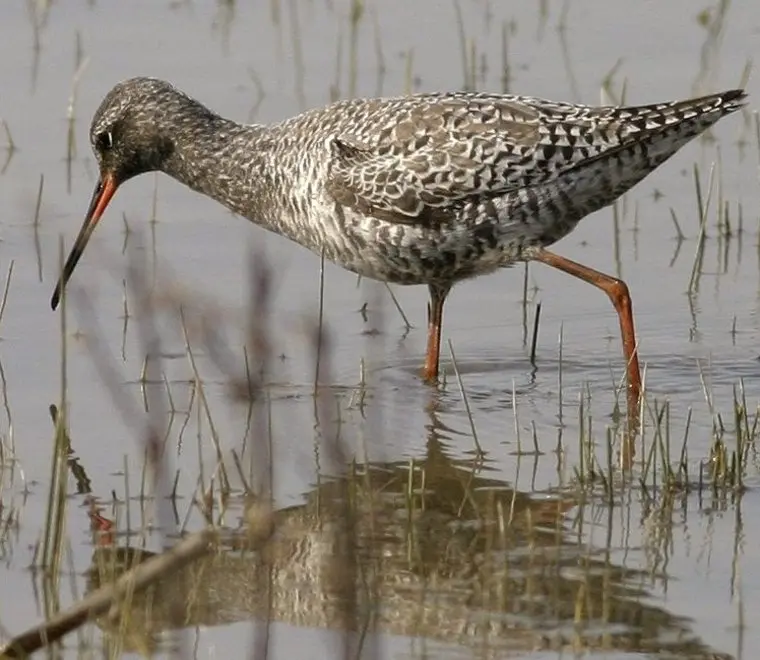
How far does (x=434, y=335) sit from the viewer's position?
9.30 meters

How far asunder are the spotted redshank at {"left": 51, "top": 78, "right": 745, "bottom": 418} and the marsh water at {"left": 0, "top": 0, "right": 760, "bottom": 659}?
44 cm

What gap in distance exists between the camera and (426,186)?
29.2ft

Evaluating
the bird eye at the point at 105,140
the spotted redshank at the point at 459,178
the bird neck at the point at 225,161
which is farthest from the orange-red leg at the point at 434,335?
the bird eye at the point at 105,140

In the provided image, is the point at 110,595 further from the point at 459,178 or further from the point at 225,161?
the point at 225,161

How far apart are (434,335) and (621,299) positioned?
3.12 feet

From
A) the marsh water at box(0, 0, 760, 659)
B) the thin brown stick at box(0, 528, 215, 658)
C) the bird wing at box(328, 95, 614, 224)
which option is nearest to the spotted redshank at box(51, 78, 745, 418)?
the bird wing at box(328, 95, 614, 224)

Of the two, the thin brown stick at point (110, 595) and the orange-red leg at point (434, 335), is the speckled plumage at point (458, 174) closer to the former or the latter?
the orange-red leg at point (434, 335)

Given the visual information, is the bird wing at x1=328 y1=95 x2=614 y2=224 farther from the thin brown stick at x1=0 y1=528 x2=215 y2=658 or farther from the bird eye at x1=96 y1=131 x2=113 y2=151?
the thin brown stick at x1=0 y1=528 x2=215 y2=658

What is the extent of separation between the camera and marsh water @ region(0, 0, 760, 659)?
6.15 m

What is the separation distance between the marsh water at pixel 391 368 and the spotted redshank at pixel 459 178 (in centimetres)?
44

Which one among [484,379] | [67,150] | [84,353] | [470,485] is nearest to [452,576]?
[470,485]

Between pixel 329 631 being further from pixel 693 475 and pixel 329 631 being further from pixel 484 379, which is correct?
pixel 484 379

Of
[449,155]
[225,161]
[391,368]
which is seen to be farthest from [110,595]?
[225,161]

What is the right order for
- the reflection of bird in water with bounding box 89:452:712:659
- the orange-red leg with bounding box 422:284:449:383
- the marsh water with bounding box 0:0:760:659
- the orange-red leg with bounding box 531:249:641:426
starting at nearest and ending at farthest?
the reflection of bird in water with bounding box 89:452:712:659
the marsh water with bounding box 0:0:760:659
the orange-red leg with bounding box 531:249:641:426
the orange-red leg with bounding box 422:284:449:383
